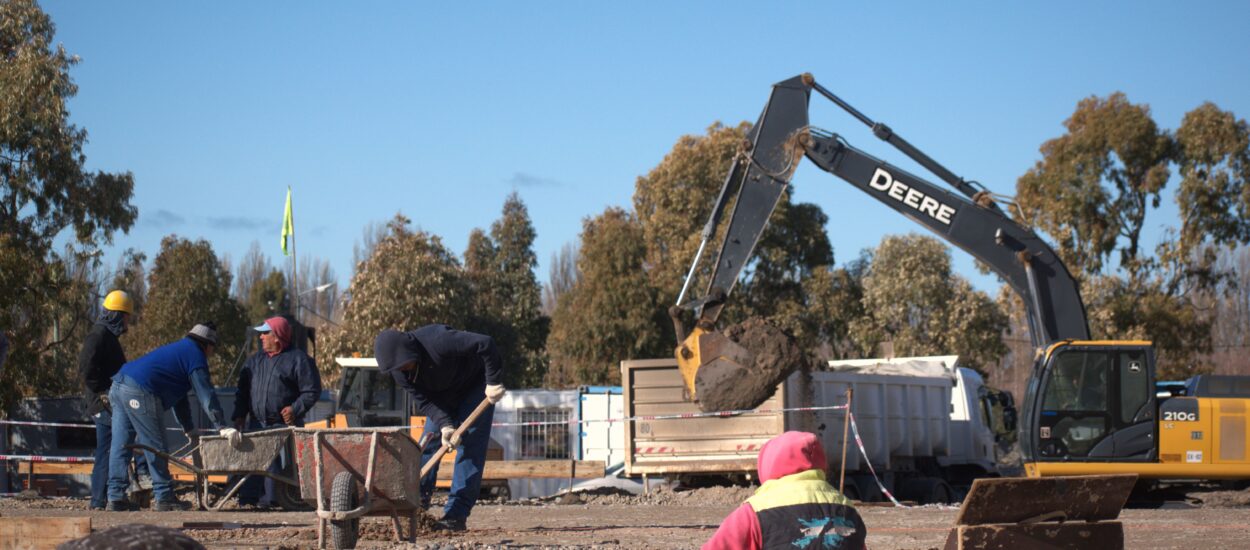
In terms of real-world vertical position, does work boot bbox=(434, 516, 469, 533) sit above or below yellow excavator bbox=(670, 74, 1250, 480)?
below

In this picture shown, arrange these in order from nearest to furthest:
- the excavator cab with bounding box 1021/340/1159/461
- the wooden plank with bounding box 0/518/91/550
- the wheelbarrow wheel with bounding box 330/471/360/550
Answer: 1. the wooden plank with bounding box 0/518/91/550
2. the wheelbarrow wheel with bounding box 330/471/360/550
3. the excavator cab with bounding box 1021/340/1159/461

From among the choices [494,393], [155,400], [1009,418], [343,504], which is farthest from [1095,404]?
[343,504]

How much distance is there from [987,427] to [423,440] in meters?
Answer: 17.3

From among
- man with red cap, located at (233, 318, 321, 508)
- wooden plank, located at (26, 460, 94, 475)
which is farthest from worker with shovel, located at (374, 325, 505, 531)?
wooden plank, located at (26, 460, 94, 475)

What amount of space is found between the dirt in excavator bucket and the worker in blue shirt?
7536mm

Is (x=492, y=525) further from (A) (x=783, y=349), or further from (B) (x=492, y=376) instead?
(A) (x=783, y=349)

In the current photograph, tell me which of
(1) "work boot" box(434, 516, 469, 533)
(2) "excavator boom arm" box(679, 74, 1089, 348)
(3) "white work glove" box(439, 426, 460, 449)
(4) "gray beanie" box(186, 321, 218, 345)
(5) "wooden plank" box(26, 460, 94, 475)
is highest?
(2) "excavator boom arm" box(679, 74, 1089, 348)

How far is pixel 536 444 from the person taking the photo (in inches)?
1085

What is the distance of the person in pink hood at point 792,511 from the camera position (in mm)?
4734

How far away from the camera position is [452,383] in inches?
369

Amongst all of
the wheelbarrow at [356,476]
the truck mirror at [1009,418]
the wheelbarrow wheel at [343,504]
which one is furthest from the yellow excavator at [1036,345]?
the wheelbarrow wheel at [343,504]

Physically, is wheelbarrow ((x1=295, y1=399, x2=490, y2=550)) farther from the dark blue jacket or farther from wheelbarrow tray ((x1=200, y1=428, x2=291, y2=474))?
the dark blue jacket

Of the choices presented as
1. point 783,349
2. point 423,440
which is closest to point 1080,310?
point 783,349

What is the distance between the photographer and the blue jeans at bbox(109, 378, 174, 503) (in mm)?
11086
